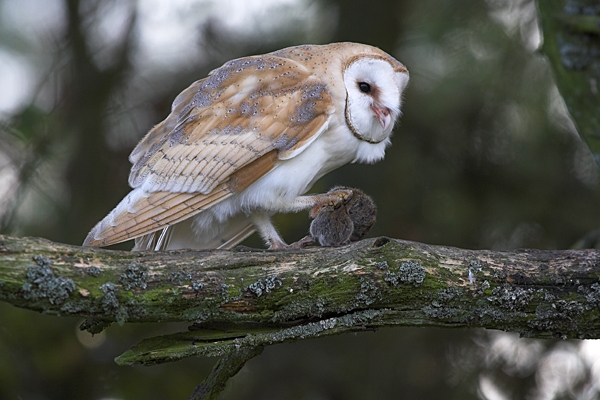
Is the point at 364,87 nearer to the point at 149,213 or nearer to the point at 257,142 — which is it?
the point at 257,142

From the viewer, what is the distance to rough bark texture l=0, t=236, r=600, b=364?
7.26 feet

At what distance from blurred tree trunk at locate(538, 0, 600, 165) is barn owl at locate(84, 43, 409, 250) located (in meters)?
0.73

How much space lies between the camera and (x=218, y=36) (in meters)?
4.76

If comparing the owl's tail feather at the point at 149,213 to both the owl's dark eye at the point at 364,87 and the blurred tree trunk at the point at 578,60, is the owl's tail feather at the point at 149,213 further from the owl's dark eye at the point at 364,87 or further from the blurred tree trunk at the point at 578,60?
the blurred tree trunk at the point at 578,60

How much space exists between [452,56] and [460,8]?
1.04 ft

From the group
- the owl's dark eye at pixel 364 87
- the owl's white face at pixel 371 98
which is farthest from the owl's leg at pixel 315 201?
the owl's dark eye at pixel 364 87

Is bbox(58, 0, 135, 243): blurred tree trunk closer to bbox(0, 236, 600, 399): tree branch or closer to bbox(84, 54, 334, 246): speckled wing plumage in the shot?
bbox(84, 54, 334, 246): speckled wing plumage

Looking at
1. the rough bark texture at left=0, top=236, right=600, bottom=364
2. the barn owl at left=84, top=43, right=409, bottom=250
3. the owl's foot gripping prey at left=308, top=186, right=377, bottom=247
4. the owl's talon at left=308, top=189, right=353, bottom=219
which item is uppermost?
the barn owl at left=84, top=43, right=409, bottom=250

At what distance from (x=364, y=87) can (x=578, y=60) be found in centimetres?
97

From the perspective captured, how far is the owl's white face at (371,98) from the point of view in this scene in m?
3.10

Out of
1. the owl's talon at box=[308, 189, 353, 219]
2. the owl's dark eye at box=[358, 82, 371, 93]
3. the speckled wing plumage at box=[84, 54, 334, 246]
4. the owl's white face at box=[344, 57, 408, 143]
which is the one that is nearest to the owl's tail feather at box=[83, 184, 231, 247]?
the speckled wing plumage at box=[84, 54, 334, 246]

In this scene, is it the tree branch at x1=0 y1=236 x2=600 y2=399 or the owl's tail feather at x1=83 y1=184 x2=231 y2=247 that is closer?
the tree branch at x1=0 y1=236 x2=600 y2=399

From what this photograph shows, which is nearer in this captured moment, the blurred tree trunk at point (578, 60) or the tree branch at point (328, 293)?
the tree branch at point (328, 293)

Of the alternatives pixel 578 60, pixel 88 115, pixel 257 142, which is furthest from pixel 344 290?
pixel 88 115
